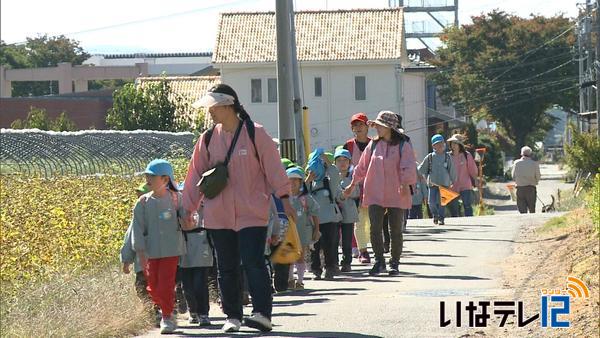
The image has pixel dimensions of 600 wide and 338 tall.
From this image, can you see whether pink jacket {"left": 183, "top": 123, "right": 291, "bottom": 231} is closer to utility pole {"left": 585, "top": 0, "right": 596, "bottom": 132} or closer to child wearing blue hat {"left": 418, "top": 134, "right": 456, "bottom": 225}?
child wearing blue hat {"left": 418, "top": 134, "right": 456, "bottom": 225}

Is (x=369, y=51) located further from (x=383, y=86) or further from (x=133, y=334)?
(x=133, y=334)

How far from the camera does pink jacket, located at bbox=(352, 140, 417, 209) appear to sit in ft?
52.2

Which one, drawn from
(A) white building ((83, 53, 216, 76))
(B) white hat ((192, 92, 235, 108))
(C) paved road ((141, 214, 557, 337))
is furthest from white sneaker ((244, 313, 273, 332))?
(A) white building ((83, 53, 216, 76))

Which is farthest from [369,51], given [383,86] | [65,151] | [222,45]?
[65,151]

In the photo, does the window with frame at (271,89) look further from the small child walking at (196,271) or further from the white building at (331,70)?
the small child walking at (196,271)

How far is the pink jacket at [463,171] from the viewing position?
2492 cm

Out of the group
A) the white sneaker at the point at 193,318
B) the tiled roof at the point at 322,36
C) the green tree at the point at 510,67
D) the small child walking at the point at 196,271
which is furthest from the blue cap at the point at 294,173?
the green tree at the point at 510,67

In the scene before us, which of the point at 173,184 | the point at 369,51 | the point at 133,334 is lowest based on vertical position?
the point at 133,334

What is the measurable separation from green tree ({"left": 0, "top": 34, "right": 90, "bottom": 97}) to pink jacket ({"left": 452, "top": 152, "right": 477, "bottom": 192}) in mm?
68078

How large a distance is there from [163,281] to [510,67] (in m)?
67.4

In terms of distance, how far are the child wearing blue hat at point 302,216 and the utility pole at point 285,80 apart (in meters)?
4.98

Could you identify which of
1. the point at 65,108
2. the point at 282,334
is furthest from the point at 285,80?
the point at 65,108

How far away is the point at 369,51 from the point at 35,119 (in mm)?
16962

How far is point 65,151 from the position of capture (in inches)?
866
